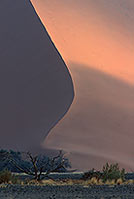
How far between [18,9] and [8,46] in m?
3.40

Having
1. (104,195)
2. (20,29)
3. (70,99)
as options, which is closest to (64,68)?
(70,99)

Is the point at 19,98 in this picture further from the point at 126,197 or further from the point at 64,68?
→ the point at 126,197

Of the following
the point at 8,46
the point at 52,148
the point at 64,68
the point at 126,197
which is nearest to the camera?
the point at 126,197

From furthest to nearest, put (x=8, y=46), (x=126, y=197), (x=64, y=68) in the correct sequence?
(x=8, y=46) < (x=64, y=68) < (x=126, y=197)

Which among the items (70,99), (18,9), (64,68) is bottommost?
(70,99)

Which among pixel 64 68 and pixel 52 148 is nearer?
pixel 52 148

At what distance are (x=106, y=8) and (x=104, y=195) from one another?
28360mm

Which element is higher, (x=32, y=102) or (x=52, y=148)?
(x=32, y=102)

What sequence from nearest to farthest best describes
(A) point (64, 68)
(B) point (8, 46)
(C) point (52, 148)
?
(C) point (52, 148), (A) point (64, 68), (B) point (8, 46)

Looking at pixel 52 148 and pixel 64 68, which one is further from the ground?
pixel 64 68

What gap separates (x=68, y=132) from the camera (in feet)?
128

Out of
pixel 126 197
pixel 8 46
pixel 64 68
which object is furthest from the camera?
pixel 8 46

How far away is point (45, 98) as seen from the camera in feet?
144

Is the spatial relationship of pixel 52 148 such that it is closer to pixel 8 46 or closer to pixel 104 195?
pixel 8 46
